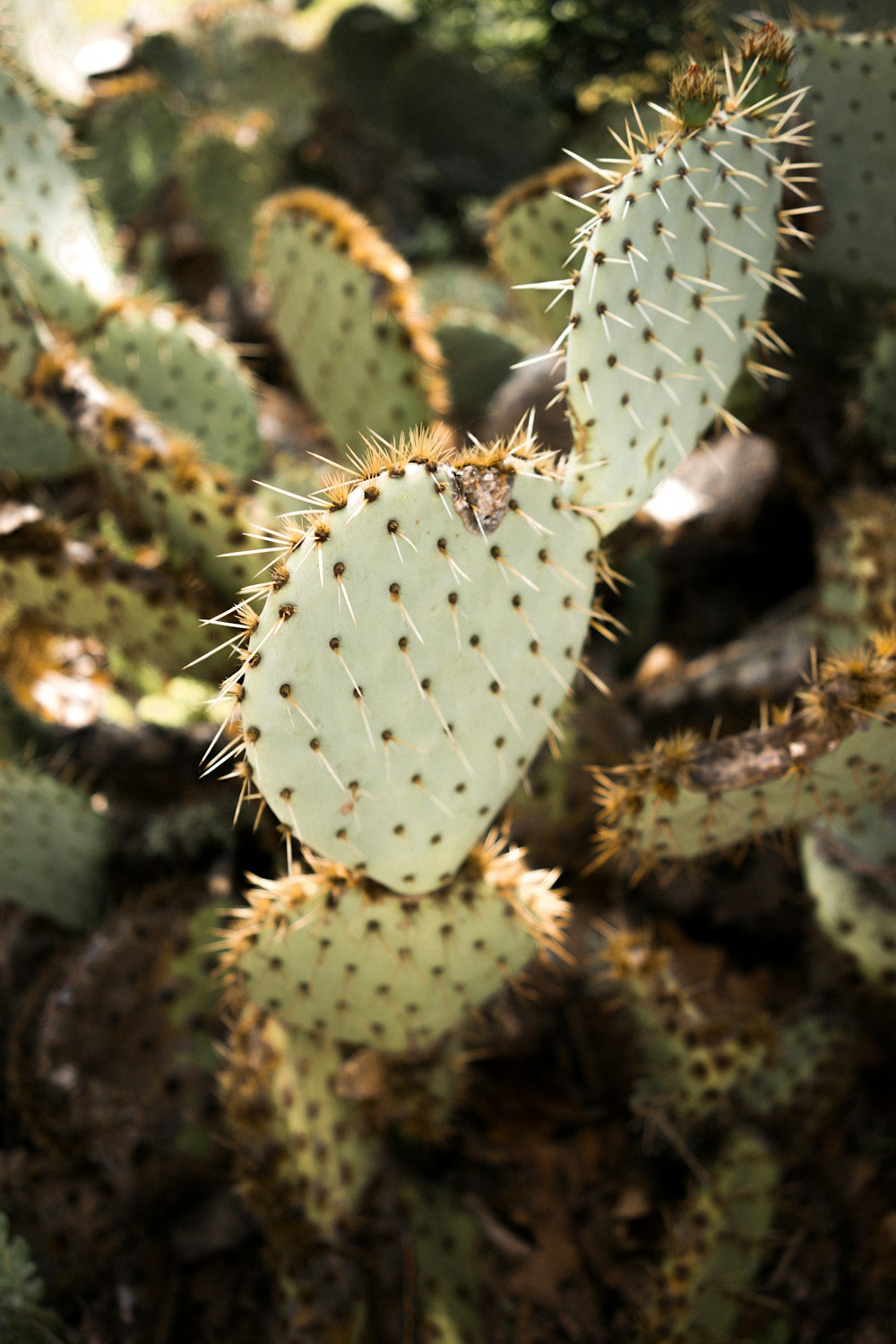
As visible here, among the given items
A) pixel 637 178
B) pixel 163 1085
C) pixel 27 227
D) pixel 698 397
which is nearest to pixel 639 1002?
pixel 163 1085

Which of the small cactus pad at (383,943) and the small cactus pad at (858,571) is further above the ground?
the small cactus pad at (858,571)

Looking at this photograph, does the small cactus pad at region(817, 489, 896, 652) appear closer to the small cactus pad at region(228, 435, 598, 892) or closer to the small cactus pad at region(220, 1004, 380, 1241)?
the small cactus pad at region(228, 435, 598, 892)

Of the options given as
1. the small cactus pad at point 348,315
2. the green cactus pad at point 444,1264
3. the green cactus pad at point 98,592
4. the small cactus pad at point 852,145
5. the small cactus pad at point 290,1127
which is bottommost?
the green cactus pad at point 444,1264

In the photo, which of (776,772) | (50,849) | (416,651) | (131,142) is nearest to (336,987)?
(416,651)

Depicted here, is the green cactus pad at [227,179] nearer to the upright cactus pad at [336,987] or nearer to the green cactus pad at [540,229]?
the green cactus pad at [540,229]

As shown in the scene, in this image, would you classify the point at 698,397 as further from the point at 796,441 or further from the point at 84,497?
the point at 84,497

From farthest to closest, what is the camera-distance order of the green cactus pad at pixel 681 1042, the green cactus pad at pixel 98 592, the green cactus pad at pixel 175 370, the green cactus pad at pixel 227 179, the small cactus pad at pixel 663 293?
1. the green cactus pad at pixel 227 179
2. the green cactus pad at pixel 175 370
3. the green cactus pad at pixel 98 592
4. the green cactus pad at pixel 681 1042
5. the small cactus pad at pixel 663 293

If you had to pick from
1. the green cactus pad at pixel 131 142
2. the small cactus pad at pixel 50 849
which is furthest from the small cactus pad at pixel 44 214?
the green cactus pad at pixel 131 142
